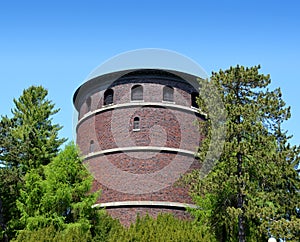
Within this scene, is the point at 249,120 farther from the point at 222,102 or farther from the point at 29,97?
the point at 29,97

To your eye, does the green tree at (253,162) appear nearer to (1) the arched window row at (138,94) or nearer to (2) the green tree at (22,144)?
(1) the arched window row at (138,94)

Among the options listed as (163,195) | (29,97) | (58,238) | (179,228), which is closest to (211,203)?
(163,195)

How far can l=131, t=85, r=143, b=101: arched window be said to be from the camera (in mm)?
23516

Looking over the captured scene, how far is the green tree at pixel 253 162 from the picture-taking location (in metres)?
16.2

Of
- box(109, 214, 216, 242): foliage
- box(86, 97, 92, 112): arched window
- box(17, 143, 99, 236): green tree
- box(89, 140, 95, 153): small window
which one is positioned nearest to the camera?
box(109, 214, 216, 242): foliage

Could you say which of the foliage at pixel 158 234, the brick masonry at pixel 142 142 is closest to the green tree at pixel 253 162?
the foliage at pixel 158 234

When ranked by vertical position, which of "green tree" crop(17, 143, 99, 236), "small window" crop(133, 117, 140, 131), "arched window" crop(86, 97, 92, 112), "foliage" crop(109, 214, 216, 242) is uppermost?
"arched window" crop(86, 97, 92, 112)

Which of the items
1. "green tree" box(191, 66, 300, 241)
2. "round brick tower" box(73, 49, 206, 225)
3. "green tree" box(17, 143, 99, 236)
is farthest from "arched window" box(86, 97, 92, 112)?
"green tree" box(191, 66, 300, 241)

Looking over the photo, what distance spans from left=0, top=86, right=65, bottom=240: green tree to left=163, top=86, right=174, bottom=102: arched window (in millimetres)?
6371

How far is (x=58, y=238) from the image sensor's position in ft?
48.6

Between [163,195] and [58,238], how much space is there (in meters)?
7.83

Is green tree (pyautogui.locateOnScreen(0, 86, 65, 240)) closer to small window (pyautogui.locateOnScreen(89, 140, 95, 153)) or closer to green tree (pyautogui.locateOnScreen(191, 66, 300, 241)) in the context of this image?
small window (pyautogui.locateOnScreen(89, 140, 95, 153))

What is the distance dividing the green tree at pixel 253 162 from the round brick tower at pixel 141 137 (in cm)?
435

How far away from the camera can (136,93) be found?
2361 cm
